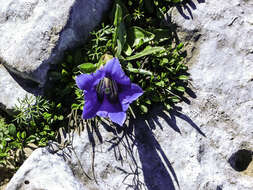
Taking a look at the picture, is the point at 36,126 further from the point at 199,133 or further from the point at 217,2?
the point at 217,2

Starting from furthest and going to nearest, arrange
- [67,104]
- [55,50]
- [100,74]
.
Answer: [67,104], [55,50], [100,74]

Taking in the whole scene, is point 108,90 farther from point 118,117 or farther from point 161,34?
point 161,34

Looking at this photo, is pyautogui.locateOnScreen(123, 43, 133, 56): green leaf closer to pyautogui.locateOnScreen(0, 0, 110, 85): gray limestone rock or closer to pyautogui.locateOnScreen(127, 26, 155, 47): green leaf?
pyautogui.locateOnScreen(127, 26, 155, 47): green leaf

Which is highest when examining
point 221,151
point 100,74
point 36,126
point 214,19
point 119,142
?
point 100,74

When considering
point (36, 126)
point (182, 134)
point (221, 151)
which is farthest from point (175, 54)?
point (36, 126)

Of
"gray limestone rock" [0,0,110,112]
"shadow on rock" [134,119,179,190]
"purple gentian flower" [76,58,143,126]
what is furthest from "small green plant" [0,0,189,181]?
"purple gentian flower" [76,58,143,126]

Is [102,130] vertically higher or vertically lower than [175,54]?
lower

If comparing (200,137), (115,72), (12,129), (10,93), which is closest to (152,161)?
(200,137)
